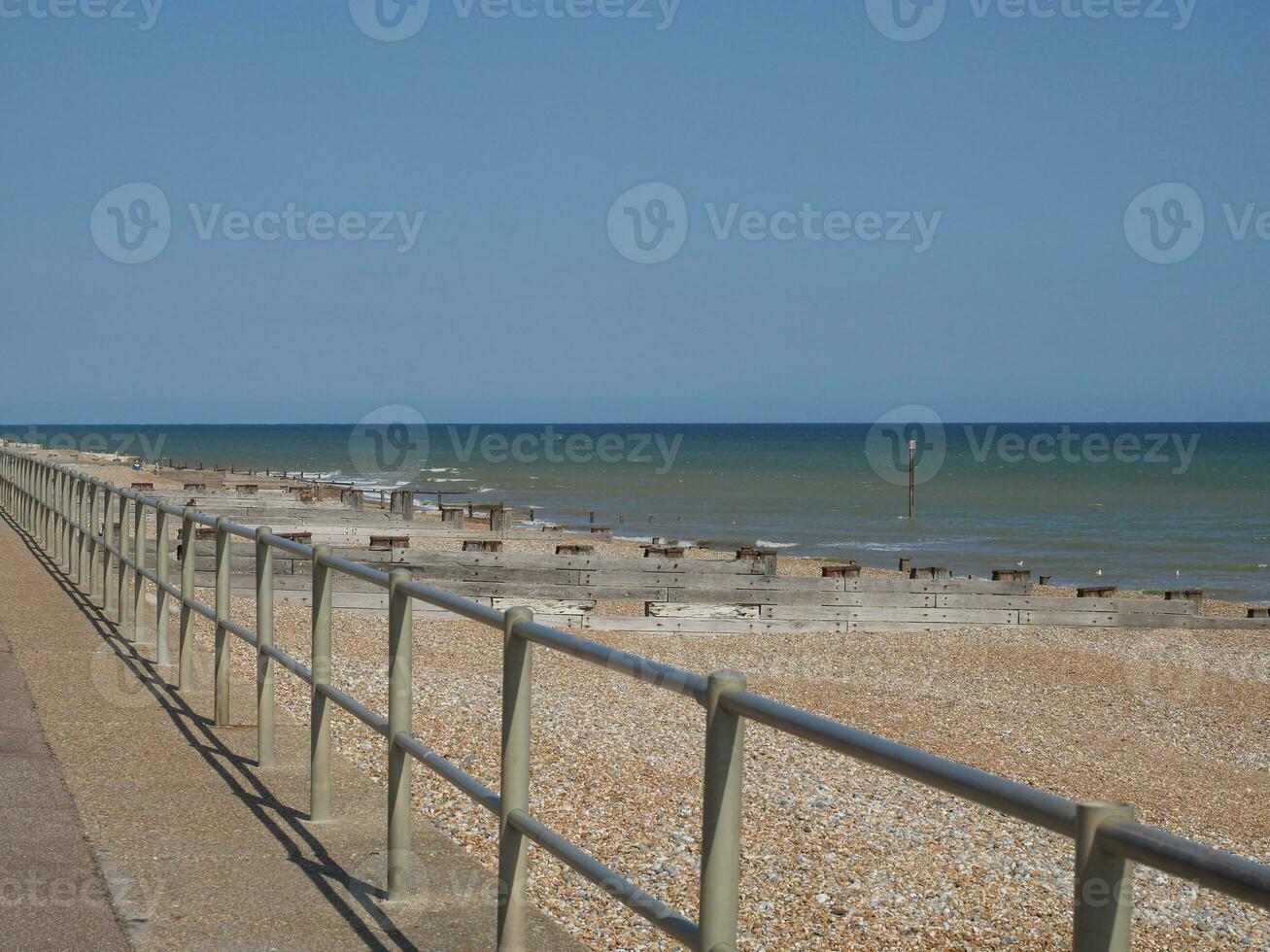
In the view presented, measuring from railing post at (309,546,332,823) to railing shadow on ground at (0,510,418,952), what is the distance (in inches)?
5.5

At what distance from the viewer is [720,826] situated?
10.8 ft

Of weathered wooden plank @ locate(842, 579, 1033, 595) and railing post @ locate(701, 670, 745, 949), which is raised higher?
railing post @ locate(701, 670, 745, 949)

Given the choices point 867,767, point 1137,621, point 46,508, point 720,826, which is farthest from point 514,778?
point 46,508

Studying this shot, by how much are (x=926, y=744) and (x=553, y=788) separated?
4143 mm

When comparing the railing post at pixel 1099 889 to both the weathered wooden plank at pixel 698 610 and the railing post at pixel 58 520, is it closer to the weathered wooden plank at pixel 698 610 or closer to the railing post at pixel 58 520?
the weathered wooden plank at pixel 698 610

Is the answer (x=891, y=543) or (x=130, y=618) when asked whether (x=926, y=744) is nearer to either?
(x=130, y=618)

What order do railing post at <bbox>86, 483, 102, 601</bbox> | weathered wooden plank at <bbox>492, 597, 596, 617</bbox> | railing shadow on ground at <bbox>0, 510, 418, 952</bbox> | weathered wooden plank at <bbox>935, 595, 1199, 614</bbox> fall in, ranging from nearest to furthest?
railing shadow on ground at <bbox>0, 510, 418, 952</bbox>
railing post at <bbox>86, 483, 102, 601</bbox>
weathered wooden plank at <bbox>492, 597, 596, 617</bbox>
weathered wooden plank at <bbox>935, 595, 1199, 614</bbox>

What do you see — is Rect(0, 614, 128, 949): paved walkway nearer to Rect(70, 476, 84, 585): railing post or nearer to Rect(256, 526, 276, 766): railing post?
Rect(256, 526, 276, 766): railing post

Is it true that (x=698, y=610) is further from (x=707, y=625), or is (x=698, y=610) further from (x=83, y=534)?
(x=83, y=534)

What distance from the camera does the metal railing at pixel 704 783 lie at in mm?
2160

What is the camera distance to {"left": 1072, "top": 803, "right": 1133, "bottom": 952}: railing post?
84.6 inches

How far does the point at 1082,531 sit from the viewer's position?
45.3 metres

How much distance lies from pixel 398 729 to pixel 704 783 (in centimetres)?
219

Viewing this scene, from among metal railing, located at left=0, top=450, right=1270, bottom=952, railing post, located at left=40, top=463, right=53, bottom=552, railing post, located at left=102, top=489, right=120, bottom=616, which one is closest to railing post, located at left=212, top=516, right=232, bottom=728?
metal railing, located at left=0, top=450, right=1270, bottom=952
